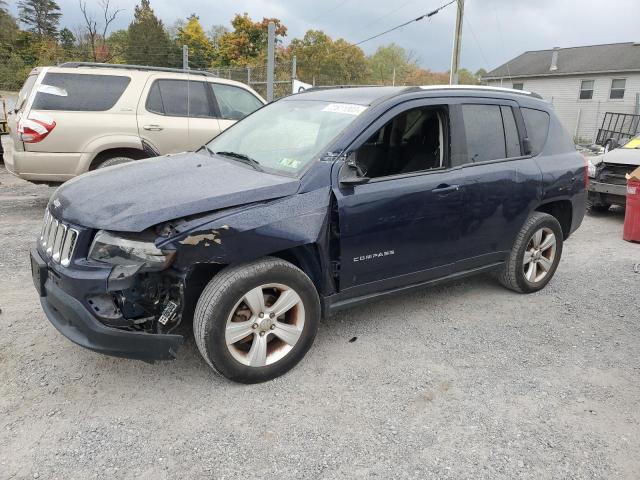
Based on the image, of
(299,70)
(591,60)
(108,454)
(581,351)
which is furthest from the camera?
(299,70)

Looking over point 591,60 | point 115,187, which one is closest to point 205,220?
point 115,187

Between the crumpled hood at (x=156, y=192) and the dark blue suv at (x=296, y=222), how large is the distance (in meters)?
0.01

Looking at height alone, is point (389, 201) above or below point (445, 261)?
above

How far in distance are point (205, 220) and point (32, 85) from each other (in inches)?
203

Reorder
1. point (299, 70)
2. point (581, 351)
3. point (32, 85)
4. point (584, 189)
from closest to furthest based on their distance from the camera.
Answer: point (581, 351), point (584, 189), point (32, 85), point (299, 70)

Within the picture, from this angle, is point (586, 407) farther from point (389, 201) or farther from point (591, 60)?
point (591, 60)

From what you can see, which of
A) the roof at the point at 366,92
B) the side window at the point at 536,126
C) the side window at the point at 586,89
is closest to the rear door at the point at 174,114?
the roof at the point at 366,92

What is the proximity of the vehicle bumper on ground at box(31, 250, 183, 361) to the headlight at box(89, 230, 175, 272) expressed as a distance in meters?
0.28

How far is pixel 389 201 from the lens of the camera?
134 inches

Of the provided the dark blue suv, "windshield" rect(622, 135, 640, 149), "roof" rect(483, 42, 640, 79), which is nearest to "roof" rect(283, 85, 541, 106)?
the dark blue suv

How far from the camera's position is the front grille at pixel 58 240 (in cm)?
277

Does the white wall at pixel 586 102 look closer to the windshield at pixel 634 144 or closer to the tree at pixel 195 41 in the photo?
the windshield at pixel 634 144

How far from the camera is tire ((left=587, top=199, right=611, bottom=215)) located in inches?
323

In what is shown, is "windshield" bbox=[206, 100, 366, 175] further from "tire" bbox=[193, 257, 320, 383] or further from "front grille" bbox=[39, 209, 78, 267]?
"front grille" bbox=[39, 209, 78, 267]
